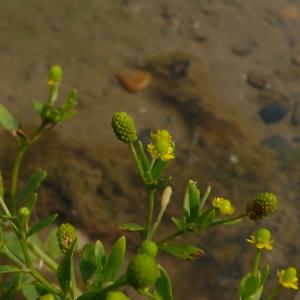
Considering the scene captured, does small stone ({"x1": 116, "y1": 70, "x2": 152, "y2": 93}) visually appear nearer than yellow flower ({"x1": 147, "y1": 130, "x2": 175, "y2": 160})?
No

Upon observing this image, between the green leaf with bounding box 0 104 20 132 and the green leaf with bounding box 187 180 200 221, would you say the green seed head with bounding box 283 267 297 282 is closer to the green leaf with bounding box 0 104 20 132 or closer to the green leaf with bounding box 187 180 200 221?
the green leaf with bounding box 187 180 200 221

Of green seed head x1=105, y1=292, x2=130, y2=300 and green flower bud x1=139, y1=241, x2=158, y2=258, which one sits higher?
green flower bud x1=139, y1=241, x2=158, y2=258

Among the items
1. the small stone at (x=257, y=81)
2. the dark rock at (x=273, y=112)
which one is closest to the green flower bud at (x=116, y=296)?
the dark rock at (x=273, y=112)

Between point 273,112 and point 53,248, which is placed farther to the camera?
point 273,112

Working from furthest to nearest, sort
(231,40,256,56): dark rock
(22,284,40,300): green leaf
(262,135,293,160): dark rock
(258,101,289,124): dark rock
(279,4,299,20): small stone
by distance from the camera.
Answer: (279,4,299,20): small stone → (231,40,256,56): dark rock → (258,101,289,124): dark rock → (262,135,293,160): dark rock → (22,284,40,300): green leaf

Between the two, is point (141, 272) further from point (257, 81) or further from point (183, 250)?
point (257, 81)

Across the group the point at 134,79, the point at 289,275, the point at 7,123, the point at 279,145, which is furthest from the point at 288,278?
the point at 134,79

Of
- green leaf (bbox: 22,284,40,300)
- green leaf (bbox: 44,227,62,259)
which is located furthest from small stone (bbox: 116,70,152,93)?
green leaf (bbox: 22,284,40,300)
